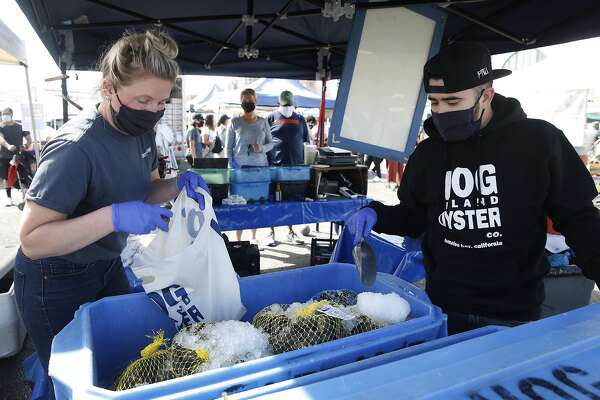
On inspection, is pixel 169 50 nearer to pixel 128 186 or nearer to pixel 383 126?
pixel 128 186

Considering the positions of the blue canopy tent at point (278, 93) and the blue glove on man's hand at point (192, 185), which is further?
the blue canopy tent at point (278, 93)

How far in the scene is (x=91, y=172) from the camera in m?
1.18

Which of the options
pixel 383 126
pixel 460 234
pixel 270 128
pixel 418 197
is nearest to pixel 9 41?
pixel 270 128

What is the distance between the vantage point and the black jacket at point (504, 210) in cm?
126

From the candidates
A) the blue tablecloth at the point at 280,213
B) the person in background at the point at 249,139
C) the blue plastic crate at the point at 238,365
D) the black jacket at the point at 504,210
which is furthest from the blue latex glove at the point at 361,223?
the person in background at the point at 249,139

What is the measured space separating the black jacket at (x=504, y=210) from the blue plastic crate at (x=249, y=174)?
97.0 inches

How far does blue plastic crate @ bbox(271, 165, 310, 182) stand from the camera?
3.89m

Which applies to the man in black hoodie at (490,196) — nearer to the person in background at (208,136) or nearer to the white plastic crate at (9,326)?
the white plastic crate at (9,326)

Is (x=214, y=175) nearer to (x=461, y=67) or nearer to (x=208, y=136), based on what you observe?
(x=461, y=67)

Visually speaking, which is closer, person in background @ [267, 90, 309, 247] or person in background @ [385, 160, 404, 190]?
person in background @ [267, 90, 309, 247]

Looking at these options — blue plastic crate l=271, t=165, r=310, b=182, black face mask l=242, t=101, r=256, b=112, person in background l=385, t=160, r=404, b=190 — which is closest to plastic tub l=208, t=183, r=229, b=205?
blue plastic crate l=271, t=165, r=310, b=182

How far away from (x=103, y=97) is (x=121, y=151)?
0.61ft

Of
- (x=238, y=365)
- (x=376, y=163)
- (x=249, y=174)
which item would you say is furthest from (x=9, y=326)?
(x=376, y=163)

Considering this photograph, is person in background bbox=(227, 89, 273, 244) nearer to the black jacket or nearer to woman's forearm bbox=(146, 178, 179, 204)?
woman's forearm bbox=(146, 178, 179, 204)
